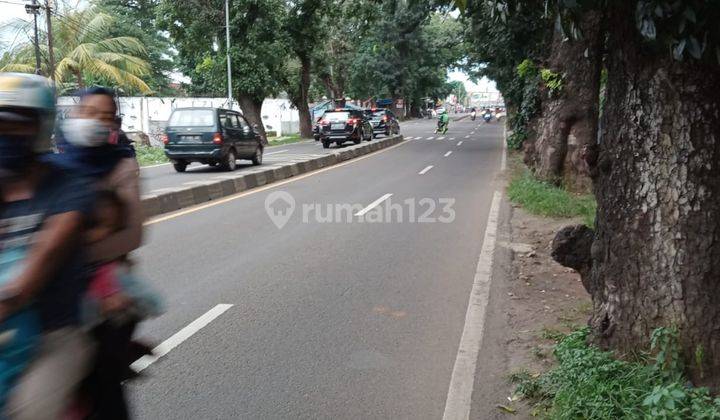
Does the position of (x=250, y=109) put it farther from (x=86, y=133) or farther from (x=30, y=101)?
(x=30, y=101)

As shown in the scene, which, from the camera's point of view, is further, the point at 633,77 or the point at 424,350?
the point at 424,350

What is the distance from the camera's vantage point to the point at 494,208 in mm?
11672

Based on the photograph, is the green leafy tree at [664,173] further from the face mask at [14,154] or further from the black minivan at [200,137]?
the black minivan at [200,137]

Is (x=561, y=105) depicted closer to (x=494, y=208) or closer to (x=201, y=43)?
(x=494, y=208)

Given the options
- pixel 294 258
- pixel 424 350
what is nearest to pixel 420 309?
pixel 424 350

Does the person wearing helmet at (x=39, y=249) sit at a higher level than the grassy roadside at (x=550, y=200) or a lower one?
higher

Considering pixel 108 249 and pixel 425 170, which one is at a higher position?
pixel 108 249

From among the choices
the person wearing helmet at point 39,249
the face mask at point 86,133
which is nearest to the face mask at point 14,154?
the person wearing helmet at point 39,249

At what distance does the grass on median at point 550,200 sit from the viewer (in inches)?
404

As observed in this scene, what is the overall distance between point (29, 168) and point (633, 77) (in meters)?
3.36

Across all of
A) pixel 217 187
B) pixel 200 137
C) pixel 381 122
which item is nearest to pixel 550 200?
pixel 217 187

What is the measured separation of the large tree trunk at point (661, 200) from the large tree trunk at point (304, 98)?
31848 mm

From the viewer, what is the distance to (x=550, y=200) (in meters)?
11.0

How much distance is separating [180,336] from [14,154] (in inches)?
128
